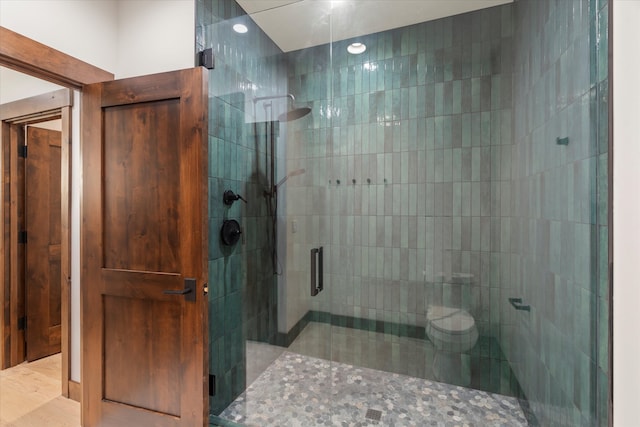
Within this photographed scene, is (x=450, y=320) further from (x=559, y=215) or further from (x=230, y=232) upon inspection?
(x=230, y=232)

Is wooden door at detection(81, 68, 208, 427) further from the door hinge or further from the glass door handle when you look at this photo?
the glass door handle

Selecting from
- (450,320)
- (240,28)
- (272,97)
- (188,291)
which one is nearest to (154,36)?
(240,28)

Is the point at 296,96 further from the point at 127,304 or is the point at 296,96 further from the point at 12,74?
the point at 12,74

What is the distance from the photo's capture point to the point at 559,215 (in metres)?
1.34

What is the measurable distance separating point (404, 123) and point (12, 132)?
3.25 meters

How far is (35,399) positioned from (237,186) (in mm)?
2109

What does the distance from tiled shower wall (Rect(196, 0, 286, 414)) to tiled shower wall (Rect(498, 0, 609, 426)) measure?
53.8 inches

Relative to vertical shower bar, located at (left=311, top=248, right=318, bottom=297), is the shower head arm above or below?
above

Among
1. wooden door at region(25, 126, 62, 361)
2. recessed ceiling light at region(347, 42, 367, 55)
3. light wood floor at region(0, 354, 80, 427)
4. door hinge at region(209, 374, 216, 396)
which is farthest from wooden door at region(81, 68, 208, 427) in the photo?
wooden door at region(25, 126, 62, 361)

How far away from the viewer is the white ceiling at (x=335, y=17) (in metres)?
1.74

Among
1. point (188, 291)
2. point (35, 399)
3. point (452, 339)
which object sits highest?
point (188, 291)

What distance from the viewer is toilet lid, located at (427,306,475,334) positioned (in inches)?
70.0

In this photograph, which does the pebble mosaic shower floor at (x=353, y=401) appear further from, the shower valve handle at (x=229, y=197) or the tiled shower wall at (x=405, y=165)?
the shower valve handle at (x=229, y=197)

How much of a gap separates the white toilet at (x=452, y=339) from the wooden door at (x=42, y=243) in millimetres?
3317
